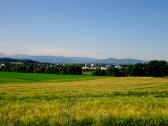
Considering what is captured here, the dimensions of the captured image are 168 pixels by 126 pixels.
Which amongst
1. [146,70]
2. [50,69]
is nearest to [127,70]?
[146,70]

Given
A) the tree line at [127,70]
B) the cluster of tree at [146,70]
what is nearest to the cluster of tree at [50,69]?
the tree line at [127,70]

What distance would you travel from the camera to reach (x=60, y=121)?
12.3 meters

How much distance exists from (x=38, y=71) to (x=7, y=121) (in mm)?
106219

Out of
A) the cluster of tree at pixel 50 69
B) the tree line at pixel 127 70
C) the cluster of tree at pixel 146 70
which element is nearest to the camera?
the cluster of tree at pixel 146 70

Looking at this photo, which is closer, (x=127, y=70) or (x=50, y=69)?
(x=127, y=70)

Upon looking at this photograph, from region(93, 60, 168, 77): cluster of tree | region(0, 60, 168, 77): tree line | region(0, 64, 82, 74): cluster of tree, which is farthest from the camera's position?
region(0, 64, 82, 74): cluster of tree

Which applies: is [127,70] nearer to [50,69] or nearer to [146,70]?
[146,70]

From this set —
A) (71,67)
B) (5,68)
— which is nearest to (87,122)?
(71,67)

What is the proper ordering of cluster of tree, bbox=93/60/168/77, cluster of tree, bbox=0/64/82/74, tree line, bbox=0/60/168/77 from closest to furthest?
cluster of tree, bbox=93/60/168/77
tree line, bbox=0/60/168/77
cluster of tree, bbox=0/64/82/74

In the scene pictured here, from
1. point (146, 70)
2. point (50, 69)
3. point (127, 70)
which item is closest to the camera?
point (146, 70)

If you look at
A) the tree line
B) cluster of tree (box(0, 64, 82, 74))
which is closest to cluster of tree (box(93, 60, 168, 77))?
the tree line

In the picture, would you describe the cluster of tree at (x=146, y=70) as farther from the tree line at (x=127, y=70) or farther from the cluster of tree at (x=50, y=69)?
the cluster of tree at (x=50, y=69)

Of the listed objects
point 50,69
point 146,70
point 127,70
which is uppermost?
point 146,70

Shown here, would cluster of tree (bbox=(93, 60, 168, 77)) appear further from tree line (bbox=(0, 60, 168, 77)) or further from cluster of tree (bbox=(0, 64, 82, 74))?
cluster of tree (bbox=(0, 64, 82, 74))
